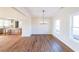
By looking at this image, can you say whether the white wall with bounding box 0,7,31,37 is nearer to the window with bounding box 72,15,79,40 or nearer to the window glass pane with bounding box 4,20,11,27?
the window glass pane with bounding box 4,20,11,27

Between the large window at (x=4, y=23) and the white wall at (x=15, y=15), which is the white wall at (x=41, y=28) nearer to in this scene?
the white wall at (x=15, y=15)

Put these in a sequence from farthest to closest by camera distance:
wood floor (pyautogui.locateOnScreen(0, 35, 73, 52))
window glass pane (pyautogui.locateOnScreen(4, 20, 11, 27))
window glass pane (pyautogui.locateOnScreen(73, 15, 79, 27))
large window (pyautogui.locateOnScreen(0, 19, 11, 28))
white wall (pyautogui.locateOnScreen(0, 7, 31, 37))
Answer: window glass pane (pyautogui.locateOnScreen(4, 20, 11, 27)) < large window (pyautogui.locateOnScreen(0, 19, 11, 28)) < white wall (pyautogui.locateOnScreen(0, 7, 31, 37)) < window glass pane (pyautogui.locateOnScreen(73, 15, 79, 27)) < wood floor (pyautogui.locateOnScreen(0, 35, 73, 52))

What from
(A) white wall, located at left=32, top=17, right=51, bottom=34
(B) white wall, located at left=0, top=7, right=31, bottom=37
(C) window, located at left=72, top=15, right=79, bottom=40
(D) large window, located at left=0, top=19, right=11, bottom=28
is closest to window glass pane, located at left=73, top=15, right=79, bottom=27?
(C) window, located at left=72, top=15, right=79, bottom=40

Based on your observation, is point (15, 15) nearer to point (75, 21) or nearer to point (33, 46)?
point (33, 46)

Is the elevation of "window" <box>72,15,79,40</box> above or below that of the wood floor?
above

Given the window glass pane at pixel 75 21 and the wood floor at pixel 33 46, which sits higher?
the window glass pane at pixel 75 21

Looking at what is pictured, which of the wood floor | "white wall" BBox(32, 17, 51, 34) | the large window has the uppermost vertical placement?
the large window

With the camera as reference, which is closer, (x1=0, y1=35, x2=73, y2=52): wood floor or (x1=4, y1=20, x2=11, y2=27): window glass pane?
(x1=0, y1=35, x2=73, y2=52): wood floor

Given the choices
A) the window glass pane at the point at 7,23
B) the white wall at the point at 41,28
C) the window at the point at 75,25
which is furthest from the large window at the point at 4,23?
the window at the point at 75,25

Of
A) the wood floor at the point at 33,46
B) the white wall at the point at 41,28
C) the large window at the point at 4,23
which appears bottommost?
the wood floor at the point at 33,46

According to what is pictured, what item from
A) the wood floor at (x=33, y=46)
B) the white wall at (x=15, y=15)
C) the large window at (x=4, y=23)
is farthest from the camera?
the large window at (x=4, y=23)

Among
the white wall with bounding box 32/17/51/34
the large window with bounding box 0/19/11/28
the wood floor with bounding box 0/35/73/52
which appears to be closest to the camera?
the wood floor with bounding box 0/35/73/52
